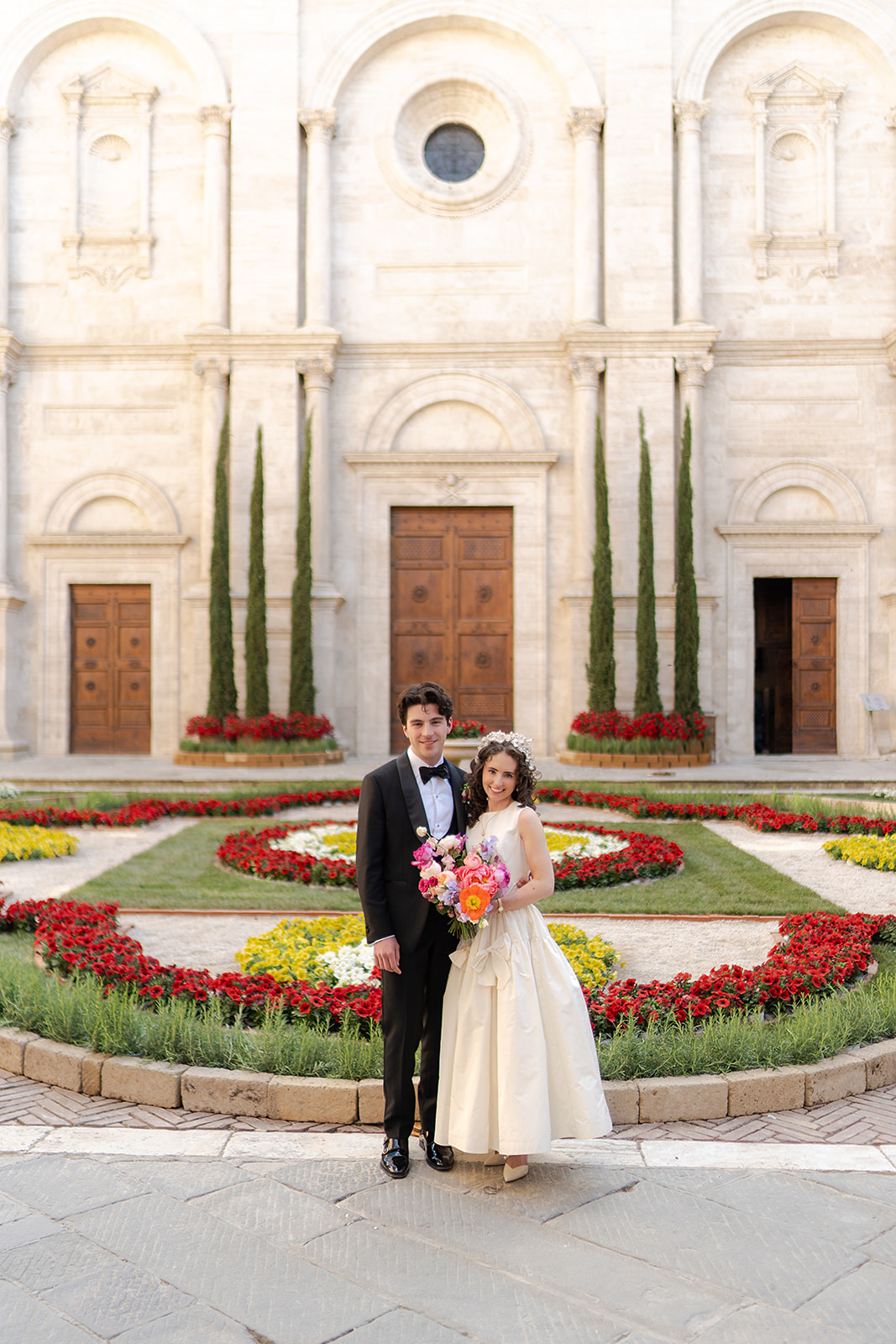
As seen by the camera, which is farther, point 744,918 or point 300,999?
point 744,918

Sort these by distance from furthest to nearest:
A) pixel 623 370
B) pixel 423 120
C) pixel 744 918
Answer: pixel 423 120
pixel 623 370
pixel 744 918

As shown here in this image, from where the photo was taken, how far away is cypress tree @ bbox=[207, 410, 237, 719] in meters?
19.2

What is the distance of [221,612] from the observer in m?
19.2

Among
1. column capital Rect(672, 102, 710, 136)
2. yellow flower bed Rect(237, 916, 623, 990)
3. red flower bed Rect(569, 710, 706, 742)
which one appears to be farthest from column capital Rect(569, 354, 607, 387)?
yellow flower bed Rect(237, 916, 623, 990)

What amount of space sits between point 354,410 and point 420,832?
17532 mm

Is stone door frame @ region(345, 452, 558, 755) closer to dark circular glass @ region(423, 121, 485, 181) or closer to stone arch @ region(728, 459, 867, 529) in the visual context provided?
stone arch @ region(728, 459, 867, 529)

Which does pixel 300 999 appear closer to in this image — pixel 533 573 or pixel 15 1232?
pixel 15 1232

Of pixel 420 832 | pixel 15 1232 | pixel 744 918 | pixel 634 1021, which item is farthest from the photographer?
pixel 744 918

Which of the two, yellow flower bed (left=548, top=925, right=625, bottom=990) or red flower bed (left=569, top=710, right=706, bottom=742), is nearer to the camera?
yellow flower bed (left=548, top=925, right=625, bottom=990)

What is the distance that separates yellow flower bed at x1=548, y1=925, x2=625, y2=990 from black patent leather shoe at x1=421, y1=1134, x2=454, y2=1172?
1.52 metres

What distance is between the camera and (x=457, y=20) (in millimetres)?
20422

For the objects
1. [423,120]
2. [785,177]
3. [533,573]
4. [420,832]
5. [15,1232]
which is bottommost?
[15,1232]

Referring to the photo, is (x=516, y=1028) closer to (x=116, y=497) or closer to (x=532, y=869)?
(x=532, y=869)

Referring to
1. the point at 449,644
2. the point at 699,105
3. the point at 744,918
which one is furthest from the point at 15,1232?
the point at 699,105
